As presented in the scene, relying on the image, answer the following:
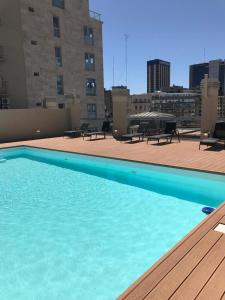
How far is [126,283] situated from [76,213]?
102 inches

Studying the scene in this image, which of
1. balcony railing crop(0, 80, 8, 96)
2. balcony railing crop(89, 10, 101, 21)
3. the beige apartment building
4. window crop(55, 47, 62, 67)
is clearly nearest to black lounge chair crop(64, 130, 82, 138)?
the beige apartment building

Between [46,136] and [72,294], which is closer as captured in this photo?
[72,294]

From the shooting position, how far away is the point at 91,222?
5.38 metres

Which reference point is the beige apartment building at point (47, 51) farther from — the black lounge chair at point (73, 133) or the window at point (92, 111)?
the black lounge chair at point (73, 133)

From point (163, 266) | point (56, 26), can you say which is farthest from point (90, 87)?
point (163, 266)

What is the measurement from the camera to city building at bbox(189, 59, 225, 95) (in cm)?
9650

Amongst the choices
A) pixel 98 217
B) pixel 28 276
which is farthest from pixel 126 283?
pixel 98 217

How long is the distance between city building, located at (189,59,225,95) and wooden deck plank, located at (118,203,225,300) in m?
83.0

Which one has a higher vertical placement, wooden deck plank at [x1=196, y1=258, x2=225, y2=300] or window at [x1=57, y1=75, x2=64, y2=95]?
window at [x1=57, y1=75, x2=64, y2=95]

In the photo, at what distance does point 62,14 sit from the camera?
26203 mm

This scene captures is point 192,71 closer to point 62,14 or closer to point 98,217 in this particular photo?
point 62,14

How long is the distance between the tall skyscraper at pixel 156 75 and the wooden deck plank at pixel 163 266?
172m

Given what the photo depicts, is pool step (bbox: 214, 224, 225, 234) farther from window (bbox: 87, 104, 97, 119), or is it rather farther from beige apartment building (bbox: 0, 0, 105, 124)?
window (bbox: 87, 104, 97, 119)

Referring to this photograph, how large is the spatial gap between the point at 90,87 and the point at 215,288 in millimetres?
→ 28771
